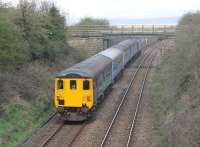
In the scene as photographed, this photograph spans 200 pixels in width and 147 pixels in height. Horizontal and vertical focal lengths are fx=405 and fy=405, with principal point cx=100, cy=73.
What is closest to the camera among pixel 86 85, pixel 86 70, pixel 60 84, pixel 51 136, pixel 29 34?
pixel 51 136

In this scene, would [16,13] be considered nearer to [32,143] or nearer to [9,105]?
[9,105]

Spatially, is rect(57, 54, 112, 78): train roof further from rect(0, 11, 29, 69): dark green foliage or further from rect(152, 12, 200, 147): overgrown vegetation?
rect(152, 12, 200, 147): overgrown vegetation

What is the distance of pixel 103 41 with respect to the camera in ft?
147

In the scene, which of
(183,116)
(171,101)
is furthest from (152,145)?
(171,101)

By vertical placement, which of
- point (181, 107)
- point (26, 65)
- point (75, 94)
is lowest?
point (181, 107)

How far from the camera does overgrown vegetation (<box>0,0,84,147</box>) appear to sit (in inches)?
800

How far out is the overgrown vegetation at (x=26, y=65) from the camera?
20.3 m

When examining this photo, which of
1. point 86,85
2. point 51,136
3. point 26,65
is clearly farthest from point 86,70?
point 26,65

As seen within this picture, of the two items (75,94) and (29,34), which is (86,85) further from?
(29,34)

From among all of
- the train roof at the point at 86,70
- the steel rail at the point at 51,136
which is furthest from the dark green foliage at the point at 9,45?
the steel rail at the point at 51,136

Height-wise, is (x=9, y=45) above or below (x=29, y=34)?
below

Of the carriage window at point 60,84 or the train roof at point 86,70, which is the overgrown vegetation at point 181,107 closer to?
the train roof at point 86,70

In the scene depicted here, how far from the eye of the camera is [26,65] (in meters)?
27.5

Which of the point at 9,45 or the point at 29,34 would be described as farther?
the point at 29,34
